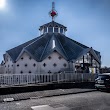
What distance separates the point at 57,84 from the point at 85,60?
541 inches

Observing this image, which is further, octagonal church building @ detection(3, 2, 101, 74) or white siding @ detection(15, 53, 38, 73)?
white siding @ detection(15, 53, 38, 73)

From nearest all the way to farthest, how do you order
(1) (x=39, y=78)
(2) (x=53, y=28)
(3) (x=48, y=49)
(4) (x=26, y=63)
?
(1) (x=39, y=78) → (4) (x=26, y=63) → (3) (x=48, y=49) → (2) (x=53, y=28)

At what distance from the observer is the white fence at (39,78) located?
1464cm

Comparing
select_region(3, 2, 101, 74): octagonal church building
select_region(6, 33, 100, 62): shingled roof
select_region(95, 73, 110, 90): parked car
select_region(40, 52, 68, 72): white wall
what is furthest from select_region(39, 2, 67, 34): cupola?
select_region(95, 73, 110, 90): parked car

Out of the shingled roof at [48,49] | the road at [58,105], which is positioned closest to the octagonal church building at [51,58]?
the shingled roof at [48,49]

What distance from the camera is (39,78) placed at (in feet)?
56.6

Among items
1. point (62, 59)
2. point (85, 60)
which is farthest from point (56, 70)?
point (85, 60)

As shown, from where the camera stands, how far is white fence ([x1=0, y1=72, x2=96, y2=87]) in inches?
577

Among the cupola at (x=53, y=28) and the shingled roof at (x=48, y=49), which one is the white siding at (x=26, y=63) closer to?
the shingled roof at (x=48, y=49)

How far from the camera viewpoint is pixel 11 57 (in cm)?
2853

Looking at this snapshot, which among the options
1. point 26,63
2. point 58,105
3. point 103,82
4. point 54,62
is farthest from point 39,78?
point 26,63

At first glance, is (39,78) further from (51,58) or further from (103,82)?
(51,58)

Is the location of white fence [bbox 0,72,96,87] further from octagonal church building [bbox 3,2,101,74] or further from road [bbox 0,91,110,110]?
octagonal church building [bbox 3,2,101,74]

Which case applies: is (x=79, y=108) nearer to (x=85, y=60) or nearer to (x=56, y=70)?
(x=56, y=70)
